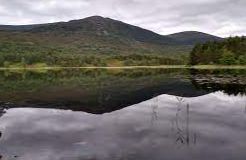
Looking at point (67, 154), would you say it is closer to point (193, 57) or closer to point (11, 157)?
point (11, 157)

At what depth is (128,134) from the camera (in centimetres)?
2683

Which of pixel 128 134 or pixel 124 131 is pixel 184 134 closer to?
pixel 128 134

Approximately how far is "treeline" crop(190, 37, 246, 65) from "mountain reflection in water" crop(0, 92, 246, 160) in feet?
410

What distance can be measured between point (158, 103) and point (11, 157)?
2688 cm

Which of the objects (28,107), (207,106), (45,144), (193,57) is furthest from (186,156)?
(193,57)

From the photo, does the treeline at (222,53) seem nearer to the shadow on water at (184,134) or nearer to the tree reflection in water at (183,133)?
the tree reflection in water at (183,133)

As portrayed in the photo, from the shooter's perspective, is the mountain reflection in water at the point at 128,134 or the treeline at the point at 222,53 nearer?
the mountain reflection in water at the point at 128,134

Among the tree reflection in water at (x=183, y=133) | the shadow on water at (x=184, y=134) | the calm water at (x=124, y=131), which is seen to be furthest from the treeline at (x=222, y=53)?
the shadow on water at (x=184, y=134)

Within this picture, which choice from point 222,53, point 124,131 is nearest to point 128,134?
point 124,131

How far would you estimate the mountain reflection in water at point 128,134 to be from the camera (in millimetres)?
21547

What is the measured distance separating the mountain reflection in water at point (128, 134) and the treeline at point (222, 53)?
410 ft

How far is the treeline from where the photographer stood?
530 ft

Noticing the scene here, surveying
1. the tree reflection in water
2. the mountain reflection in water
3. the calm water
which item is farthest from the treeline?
the tree reflection in water

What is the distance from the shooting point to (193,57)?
18300 centimetres
